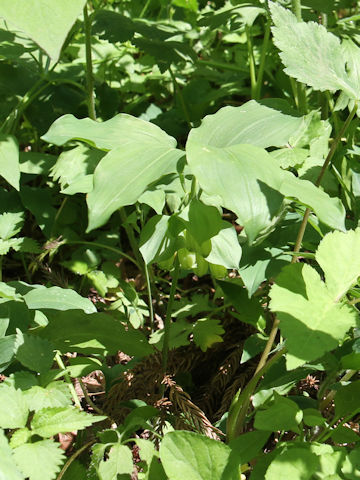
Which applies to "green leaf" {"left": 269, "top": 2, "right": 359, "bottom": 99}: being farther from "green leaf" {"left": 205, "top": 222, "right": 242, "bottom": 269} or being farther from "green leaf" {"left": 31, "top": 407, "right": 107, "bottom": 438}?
"green leaf" {"left": 31, "top": 407, "right": 107, "bottom": 438}

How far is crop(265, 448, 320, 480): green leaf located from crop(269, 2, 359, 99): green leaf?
2.21 feet

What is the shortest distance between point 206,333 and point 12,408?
62 cm

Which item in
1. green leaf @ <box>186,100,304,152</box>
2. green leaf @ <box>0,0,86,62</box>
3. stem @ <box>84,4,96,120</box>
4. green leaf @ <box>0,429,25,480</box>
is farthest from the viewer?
stem @ <box>84,4,96,120</box>

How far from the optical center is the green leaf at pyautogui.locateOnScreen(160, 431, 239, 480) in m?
0.99

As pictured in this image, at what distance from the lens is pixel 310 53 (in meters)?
1.12

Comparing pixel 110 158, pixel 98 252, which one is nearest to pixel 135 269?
pixel 98 252

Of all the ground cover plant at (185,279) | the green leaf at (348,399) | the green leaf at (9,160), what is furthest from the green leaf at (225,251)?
the green leaf at (9,160)

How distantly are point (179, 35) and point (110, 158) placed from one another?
4.94ft

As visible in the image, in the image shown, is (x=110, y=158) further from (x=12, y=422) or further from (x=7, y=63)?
(x=7, y=63)

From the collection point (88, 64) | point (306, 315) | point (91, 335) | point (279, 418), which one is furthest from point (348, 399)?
point (88, 64)

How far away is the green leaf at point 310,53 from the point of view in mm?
1091

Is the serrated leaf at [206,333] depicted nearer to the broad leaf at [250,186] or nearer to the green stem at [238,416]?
the green stem at [238,416]

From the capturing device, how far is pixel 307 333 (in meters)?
0.92

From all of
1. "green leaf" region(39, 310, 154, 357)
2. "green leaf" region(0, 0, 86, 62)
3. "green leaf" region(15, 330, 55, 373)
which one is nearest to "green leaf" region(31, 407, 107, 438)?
"green leaf" region(15, 330, 55, 373)
